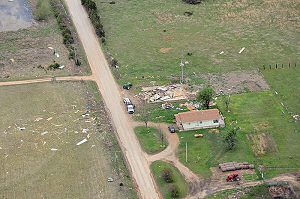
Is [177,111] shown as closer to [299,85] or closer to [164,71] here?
[164,71]

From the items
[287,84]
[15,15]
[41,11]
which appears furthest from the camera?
[15,15]

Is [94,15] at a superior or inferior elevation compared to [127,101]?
superior

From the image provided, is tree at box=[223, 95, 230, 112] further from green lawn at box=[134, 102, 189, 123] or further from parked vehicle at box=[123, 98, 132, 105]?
parked vehicle at box=[123, 98, 132, 105]

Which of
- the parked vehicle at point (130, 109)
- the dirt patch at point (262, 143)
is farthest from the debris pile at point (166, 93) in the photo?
the dirt patch at point (262, 143)

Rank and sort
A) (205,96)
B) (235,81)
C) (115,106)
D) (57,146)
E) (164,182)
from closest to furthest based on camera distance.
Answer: (164,182) < (57,146) < (205,96) < (115,106) < (235,81)

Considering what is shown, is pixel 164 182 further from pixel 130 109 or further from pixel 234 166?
pixel 130 109

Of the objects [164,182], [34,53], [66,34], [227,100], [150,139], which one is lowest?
[164,182]

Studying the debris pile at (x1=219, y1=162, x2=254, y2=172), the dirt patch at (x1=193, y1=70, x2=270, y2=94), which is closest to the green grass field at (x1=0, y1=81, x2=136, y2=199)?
the debris pile at (x1=219, y1=162, x2=254, y2=172)

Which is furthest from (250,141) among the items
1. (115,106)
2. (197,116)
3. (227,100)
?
(115,106)

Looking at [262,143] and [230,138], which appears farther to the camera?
[262,143]
